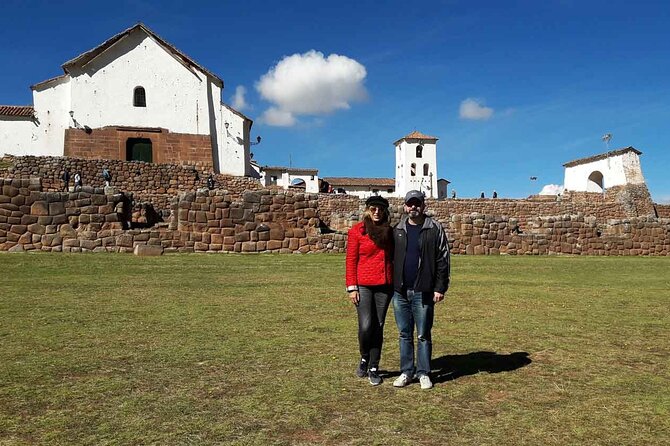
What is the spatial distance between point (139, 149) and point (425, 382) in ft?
110

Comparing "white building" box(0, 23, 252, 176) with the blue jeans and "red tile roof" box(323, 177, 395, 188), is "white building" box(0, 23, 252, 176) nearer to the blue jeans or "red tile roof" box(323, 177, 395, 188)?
the blue jeans

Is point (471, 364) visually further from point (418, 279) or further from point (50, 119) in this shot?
point (50, 119)

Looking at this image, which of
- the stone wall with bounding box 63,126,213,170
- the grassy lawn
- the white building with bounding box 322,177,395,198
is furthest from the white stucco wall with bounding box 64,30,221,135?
the white building with bounding box 322,177,395,198

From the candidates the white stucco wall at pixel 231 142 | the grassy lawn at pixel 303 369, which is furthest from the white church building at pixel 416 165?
the grassy lawn at pixel 303 369

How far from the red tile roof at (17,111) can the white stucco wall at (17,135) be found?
249 mm

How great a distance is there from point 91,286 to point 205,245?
7.51 meters

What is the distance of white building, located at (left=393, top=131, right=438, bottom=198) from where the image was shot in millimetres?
81250

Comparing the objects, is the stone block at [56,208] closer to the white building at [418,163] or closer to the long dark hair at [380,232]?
the long dark hair at [380,232]

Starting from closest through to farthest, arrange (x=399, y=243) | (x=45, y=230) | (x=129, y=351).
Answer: (x=399, y=243) < (x=129, y=351) < (x=45, y=230)

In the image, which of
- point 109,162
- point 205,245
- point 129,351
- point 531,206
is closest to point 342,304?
point 129,351

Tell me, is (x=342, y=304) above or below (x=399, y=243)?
below

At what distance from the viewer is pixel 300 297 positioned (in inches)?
403


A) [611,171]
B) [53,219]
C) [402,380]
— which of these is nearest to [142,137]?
[53,219]

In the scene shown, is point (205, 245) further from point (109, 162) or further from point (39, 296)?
point (109, 162)
